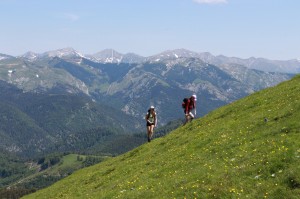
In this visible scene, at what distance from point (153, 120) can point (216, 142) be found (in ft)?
53.1

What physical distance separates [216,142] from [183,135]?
10.8 metres

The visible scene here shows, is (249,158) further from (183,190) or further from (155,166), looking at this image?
(155,166)

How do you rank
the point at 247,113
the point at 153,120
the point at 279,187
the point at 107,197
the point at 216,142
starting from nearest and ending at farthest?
1. the point at 279,187
2. the point at 107,197
3. the point at 216,142
4. the point at 247,113
5. the point at 153,120

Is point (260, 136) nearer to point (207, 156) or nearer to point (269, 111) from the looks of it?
point (207, 156)

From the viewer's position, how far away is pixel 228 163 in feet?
87.0

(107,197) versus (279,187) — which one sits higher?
(279,187)

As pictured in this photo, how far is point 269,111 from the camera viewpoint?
35656mm

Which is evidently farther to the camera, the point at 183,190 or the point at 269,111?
the point at 269,111

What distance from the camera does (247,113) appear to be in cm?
3950

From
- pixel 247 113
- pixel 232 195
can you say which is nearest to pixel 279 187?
pixel 232 195

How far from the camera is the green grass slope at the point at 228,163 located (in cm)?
2241

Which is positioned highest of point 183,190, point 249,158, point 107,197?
point 249,158

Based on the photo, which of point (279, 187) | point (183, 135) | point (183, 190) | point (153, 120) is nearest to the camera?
point (279, 187)

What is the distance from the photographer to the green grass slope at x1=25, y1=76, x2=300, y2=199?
22.4 m
